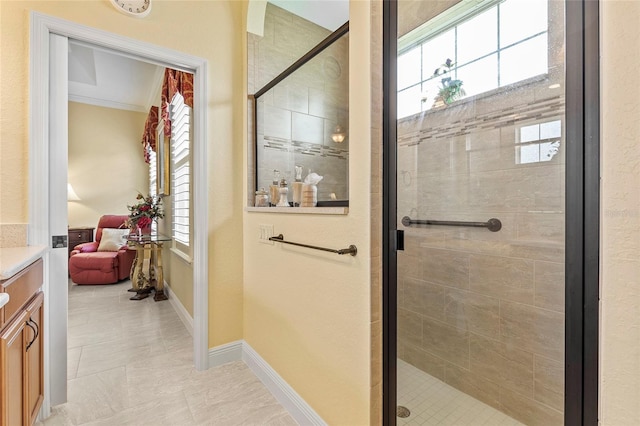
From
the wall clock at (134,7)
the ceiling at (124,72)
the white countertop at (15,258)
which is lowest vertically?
the white countertop at (15,258)

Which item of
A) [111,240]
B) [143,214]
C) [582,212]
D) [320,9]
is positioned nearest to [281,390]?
[582,212]

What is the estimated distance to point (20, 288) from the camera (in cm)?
124

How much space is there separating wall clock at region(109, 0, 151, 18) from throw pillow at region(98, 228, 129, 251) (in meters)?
3.81

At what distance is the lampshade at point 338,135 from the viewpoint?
2410mm

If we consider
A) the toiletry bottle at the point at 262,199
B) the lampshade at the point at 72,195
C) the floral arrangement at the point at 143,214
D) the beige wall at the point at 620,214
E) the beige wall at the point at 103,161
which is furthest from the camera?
the beige wall at the point at 103,161

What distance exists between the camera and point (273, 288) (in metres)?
1.95

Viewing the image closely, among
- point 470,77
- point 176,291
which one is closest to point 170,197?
point 176,291

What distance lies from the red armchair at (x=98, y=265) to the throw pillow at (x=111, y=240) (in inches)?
2.1

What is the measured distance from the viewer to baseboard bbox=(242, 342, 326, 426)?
5.30 feet

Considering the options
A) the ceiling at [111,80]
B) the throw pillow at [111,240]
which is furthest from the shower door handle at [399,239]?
the throw pillow at [111,240]

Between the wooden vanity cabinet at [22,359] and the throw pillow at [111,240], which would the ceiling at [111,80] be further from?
the wooden vanity cabinet at [22,359]

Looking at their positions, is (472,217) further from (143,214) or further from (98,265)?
(98,265)

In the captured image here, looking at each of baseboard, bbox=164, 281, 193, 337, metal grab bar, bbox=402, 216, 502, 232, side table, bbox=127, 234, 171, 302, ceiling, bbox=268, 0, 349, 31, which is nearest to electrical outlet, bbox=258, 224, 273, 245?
metal grab bar, bbox=402, 216, 502, 232

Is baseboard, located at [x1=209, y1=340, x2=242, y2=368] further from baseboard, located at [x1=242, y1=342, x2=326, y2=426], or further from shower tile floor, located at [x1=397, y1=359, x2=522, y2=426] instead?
shower tile floor, located at [x1=397, y1=359, x2=522, y2=426]
